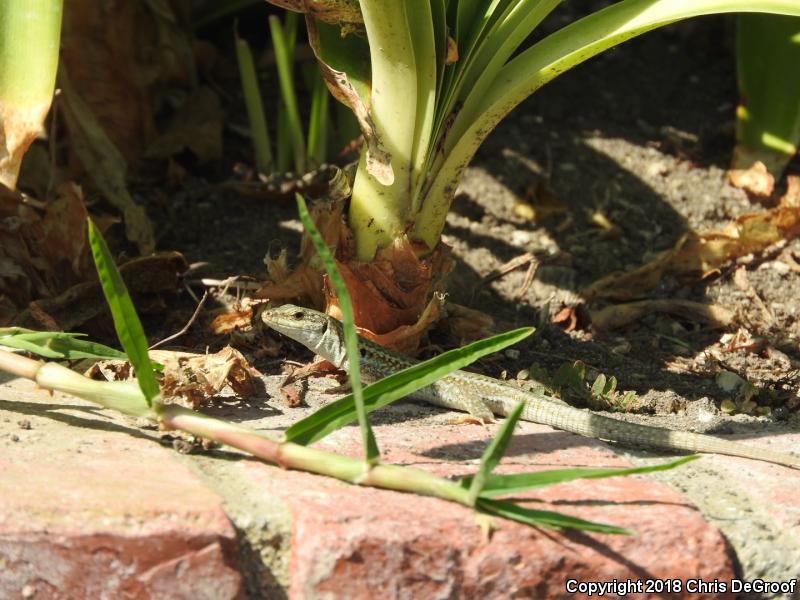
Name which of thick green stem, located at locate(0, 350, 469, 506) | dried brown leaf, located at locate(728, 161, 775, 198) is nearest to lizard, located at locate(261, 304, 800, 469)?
thick green stem, located at locate(0, 350, 469, 506)

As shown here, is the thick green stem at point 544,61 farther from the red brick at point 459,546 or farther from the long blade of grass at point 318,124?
the long blade of grass at point 318,124

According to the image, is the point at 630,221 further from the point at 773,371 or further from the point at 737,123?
the point at 773,371

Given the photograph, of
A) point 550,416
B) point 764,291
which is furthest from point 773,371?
point 550,416

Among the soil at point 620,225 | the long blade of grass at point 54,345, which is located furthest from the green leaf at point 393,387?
the soil at point 620,225

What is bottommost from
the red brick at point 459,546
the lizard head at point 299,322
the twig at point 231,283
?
the red brick at point 459,546

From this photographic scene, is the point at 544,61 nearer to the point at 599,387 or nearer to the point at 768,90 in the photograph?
the point at 599,387

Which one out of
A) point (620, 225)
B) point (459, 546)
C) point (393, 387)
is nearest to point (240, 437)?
point (393, 387)
